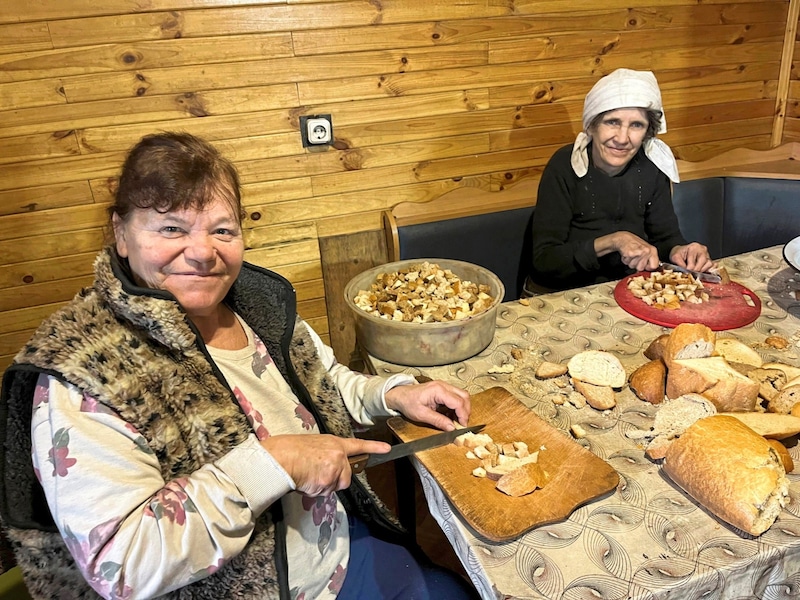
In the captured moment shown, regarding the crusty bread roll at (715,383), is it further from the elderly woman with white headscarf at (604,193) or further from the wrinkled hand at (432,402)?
the elderly woman with white headscarf at (604,193)

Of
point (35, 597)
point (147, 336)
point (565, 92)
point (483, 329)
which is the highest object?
point (565, 92)

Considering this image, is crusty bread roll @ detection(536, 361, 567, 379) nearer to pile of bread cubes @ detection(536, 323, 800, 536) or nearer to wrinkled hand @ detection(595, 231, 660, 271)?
pile of bread cubes @ detection(536, 323, 800, 536)

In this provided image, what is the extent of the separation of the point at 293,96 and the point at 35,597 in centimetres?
177

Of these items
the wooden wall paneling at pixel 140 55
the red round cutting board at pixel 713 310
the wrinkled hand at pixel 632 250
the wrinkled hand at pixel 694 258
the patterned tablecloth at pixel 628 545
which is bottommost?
the patterned tablecloth at pixel 628 545

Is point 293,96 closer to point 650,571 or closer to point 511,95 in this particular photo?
point 511,95

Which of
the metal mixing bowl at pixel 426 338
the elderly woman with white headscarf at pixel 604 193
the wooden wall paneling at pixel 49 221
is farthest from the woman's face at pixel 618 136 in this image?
the wooden wall paneling at pixel 49 221

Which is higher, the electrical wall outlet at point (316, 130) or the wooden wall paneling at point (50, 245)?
the electrical wall outlet at point (316, 130)

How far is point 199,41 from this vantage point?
6.56 feet

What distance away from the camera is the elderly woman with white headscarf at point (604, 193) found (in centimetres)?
191

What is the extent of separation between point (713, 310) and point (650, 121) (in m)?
0.78

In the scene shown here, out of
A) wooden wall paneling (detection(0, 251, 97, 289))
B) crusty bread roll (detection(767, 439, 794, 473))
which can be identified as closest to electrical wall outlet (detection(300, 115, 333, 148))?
wooden wall paneling (detection(0, 251, 97, 289))

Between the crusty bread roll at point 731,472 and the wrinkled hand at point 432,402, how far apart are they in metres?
0.38

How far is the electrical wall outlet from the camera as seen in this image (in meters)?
2.19

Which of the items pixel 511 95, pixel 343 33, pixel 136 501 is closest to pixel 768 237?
pixel 511 95
